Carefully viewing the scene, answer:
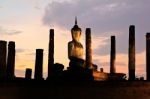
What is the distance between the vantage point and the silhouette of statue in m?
26.1

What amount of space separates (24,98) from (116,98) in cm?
445

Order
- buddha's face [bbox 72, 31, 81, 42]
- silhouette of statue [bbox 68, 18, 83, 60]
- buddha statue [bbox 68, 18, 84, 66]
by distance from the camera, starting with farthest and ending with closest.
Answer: buddha's face [bbox 72, 31, 81, 42] → silhouette of statue [bbox 68, 18, 83, 60] → buddha statue [bbox 68, 18, 84, 66]

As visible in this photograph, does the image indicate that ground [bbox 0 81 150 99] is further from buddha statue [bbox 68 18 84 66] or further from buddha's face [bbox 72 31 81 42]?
buddha's face [bbox 72 31 81 42]

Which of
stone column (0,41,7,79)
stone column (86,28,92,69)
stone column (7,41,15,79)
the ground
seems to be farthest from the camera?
stone column (86,28,92,69)

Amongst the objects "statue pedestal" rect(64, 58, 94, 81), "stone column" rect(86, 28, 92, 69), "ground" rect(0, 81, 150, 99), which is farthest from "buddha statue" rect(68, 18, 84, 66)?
"ground" rect(0, 81, 150, 99)

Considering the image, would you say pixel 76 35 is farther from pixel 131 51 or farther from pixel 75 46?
pixel 131 51

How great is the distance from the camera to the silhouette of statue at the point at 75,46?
85.7ft

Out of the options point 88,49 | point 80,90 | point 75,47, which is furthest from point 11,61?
point 88,49

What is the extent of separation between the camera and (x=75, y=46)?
1031 inches

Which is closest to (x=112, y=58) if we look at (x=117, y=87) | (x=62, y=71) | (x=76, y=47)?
(x=76, y=47)

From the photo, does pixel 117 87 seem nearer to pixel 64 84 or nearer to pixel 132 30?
pixel 64 84

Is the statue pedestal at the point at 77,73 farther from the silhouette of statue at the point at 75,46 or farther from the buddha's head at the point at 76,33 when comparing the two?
the buddha's head at the point at 76,33

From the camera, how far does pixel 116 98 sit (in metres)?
20.3

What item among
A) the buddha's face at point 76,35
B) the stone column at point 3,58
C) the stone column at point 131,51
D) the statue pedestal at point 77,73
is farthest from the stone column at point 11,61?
the stone column at point 131,51
